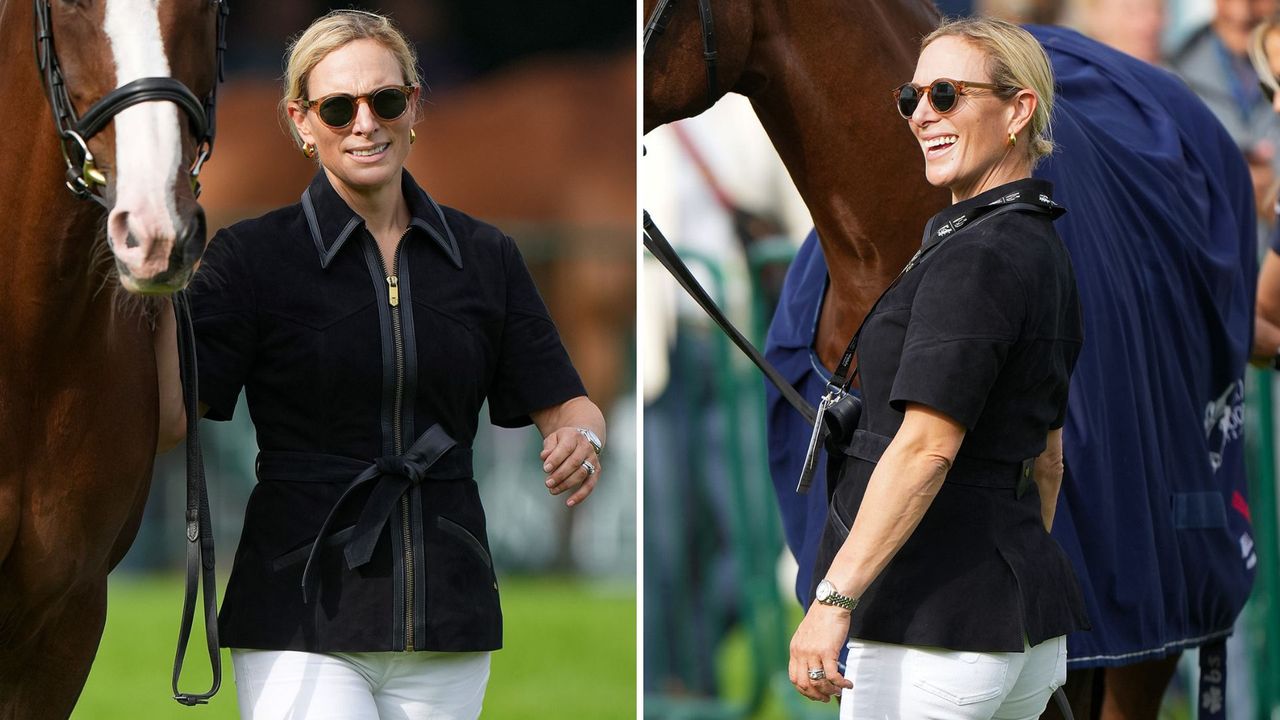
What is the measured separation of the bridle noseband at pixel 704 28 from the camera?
3199 mm

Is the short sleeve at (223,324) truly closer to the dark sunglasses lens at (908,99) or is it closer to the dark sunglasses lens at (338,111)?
the dark sunglasses lens at (338,111)

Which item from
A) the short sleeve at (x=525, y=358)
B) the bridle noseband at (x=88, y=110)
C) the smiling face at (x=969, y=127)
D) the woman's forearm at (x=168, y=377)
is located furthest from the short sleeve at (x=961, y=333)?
the woman's forearm at (x=168, y=377)

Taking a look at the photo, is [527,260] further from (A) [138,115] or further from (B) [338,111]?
(A) [138,115]

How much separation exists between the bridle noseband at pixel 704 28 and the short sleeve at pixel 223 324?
99 centimetres

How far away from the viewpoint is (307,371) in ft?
8.87

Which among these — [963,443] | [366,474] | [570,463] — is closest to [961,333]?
[963,443]

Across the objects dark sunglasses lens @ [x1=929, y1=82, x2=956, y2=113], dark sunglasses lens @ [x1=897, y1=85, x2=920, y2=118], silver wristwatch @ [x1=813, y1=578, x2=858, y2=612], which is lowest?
silver wristwatch @ [x1=813, y1=578, x2=858, y2=612]

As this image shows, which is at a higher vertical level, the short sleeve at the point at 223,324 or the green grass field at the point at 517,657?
the short sleeve at the point at 223,324

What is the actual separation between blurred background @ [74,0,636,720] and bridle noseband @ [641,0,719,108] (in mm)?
3500

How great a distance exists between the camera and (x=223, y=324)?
269 cm

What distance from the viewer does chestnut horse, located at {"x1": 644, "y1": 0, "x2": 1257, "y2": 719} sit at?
3.26 m

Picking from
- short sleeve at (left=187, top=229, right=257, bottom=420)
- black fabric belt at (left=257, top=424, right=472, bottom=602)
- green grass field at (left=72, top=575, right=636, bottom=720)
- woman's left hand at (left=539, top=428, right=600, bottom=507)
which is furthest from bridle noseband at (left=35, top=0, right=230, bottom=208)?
green grass field at (left=72, top=575, right=636, bottom=720)

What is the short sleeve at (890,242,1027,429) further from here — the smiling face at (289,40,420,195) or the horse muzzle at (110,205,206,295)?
the horse muzzle at (110,205,206,295)

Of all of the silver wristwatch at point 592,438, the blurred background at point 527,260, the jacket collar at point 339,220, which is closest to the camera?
the jacket collar at point 339,220
